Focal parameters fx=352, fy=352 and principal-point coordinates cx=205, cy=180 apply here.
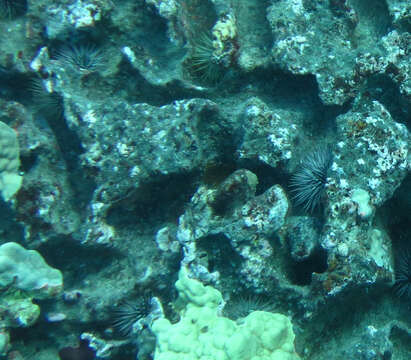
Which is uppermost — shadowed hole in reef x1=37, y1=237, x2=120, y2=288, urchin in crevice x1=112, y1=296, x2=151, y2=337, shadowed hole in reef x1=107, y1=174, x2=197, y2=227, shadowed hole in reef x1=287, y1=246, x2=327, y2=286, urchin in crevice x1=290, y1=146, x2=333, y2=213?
urchin in crevice x1=290, y1=146, x2=333, y2=213

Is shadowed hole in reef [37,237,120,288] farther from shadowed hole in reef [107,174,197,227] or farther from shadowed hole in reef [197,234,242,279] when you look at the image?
shadowed hole in reef [197,234,242,279]

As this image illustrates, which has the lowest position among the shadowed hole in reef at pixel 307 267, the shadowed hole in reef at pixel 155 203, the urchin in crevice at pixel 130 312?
the urchin in crevice at pixel 130 312

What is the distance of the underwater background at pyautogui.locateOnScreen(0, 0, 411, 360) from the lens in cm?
325

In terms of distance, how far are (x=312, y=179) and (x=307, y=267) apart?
2.88 feet

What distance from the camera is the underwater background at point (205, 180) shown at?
128 inches

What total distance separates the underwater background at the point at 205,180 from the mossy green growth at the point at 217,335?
13 millimetres

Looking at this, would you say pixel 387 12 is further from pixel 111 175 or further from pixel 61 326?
pixel 61 326

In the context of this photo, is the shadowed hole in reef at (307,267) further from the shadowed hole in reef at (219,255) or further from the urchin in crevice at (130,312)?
the urchin in crevice at (130,312)

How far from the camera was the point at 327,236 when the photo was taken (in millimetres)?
3188

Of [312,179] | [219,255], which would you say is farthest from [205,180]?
[312,179]

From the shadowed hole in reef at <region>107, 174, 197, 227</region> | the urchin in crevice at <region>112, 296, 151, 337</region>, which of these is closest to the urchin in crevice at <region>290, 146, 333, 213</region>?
the shadowed hole in reef at <region>107, 174, 197, 227</region>

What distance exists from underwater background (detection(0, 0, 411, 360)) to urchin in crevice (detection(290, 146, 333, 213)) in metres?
0.02

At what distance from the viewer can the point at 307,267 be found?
3.49 m

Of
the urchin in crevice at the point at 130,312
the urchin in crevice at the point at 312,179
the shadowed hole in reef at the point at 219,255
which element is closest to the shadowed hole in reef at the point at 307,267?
the urchin in crevice at the point at 312,179
